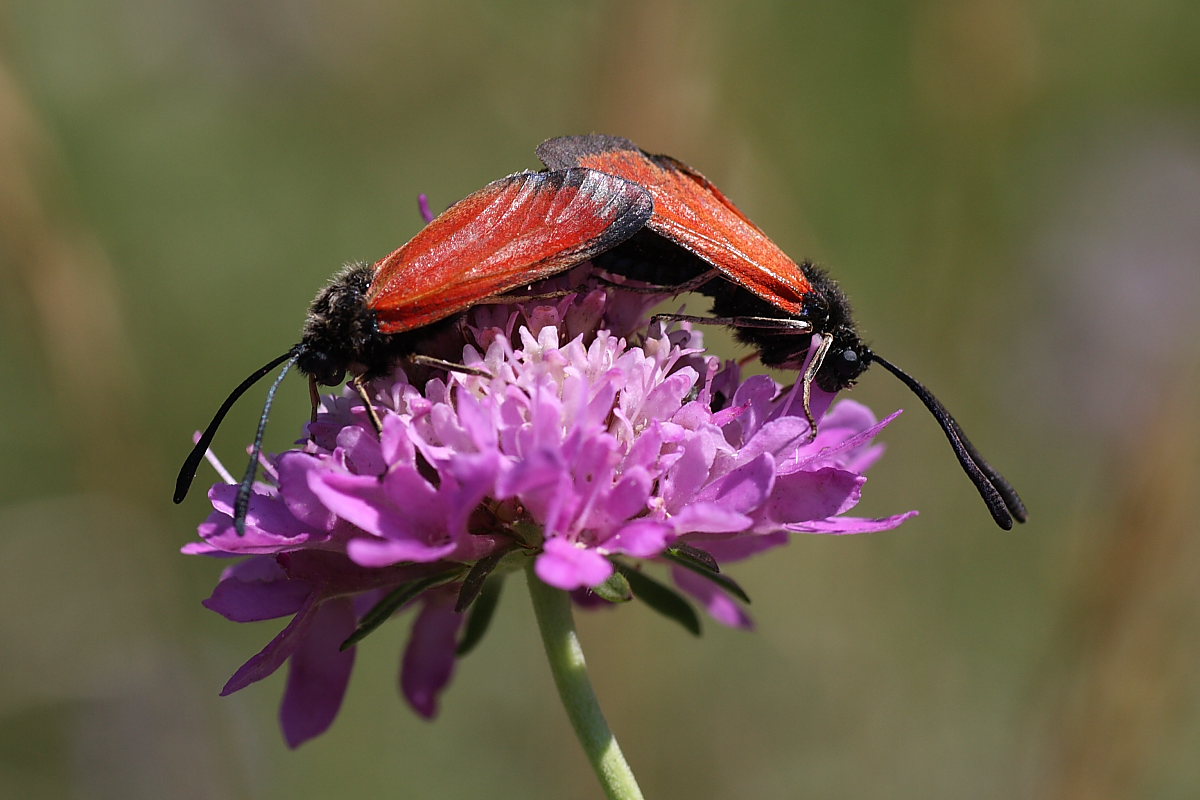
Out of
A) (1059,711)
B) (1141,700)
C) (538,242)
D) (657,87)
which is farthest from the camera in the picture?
(657,87)

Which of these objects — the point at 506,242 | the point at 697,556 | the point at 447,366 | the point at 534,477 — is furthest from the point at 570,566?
the point at 506,242

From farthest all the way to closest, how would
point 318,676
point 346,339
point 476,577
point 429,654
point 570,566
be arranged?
point 429,654
point 318,676
point 346,339
point 476,577
point 570,566

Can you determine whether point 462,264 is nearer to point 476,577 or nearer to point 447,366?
point 447,366

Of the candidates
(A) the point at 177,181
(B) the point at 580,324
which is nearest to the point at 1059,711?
(B) the point at 580,324

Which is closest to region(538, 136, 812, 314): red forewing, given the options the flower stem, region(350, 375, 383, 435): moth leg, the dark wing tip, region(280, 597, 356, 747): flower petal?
the dark wing tip

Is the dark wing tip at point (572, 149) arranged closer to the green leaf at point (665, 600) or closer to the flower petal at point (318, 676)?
the green leaf at point (665, 600)

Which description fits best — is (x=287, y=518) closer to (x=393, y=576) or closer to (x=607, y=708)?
(x=393, y=576)

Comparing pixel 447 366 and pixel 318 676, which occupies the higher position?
pixel 447 366
